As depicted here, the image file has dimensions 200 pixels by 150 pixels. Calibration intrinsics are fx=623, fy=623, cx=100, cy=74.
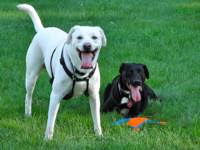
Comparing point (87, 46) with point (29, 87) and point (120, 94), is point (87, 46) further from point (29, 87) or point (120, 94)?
point (120, 94)

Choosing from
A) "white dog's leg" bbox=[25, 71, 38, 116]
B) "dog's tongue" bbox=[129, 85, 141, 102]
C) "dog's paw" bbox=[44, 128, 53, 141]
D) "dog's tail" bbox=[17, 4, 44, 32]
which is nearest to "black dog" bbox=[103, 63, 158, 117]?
"dog's tongue" bbox=[129, 85, 141, 102]

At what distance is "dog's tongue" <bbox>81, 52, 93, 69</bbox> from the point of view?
20.4 ft

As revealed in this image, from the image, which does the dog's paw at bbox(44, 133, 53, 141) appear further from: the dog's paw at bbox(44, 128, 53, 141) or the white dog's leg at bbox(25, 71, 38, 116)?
the white dog's leg at bbox(25, 71, 38, 116)

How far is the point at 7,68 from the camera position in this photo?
999 cm

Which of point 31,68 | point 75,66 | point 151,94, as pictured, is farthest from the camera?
point 151,94

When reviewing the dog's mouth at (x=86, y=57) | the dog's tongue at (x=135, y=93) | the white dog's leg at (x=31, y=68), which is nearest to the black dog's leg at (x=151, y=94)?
the dog's tongue at (x=135, y=93)

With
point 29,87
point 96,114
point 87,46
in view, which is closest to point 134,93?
point 96,114

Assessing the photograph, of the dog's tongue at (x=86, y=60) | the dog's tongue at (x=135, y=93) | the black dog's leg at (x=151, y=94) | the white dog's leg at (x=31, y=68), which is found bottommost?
Answer: the black dog's leg at (x=151, y=94)

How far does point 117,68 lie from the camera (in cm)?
997

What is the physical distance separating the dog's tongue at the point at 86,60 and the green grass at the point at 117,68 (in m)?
0.78

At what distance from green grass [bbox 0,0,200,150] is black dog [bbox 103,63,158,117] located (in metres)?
0.22

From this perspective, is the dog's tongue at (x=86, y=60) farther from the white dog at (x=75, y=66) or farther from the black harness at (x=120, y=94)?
the black harness at (x=120, y=94)

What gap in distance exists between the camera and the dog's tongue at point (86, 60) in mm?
6211

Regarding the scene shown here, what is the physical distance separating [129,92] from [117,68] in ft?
6.41
